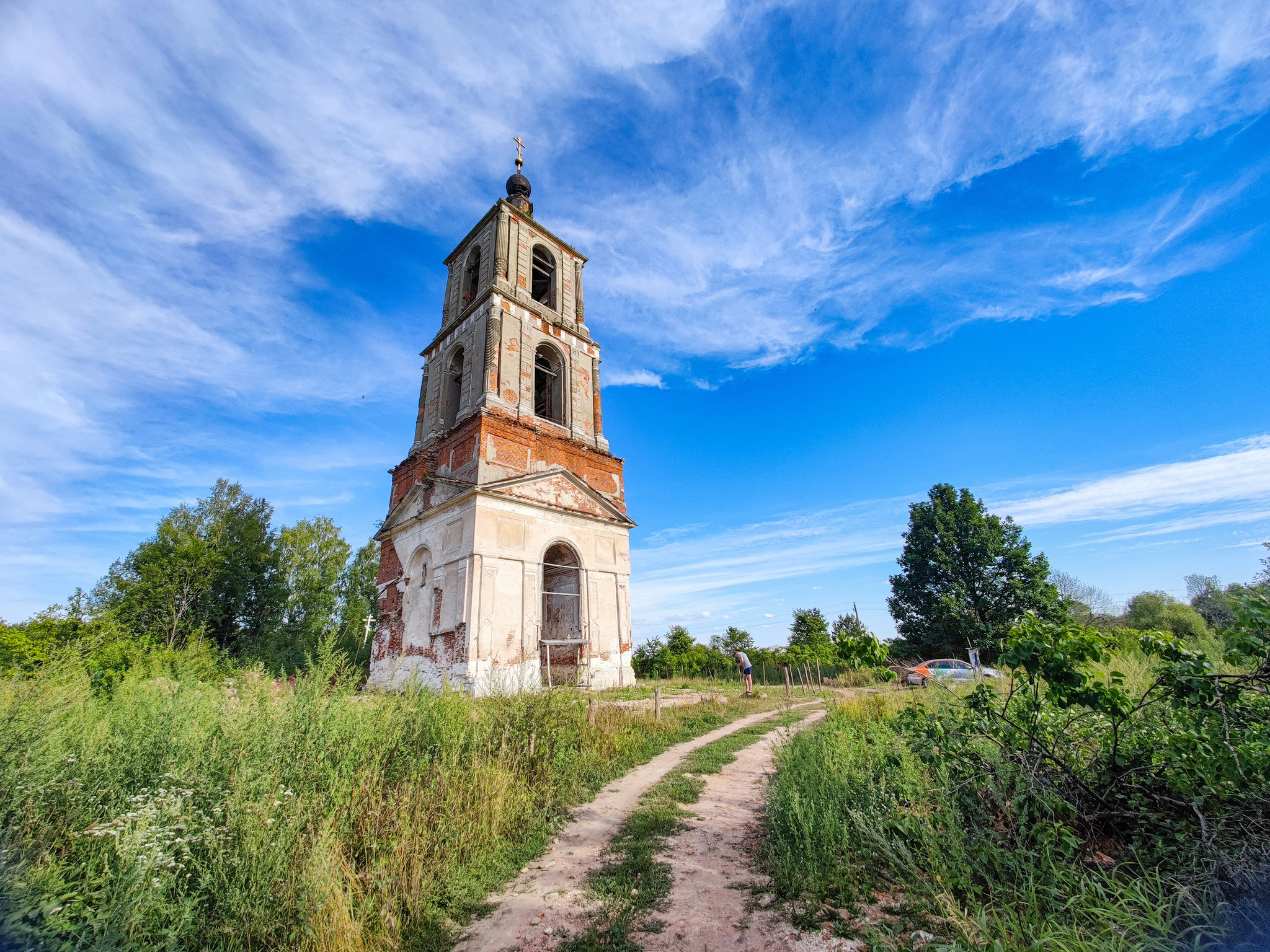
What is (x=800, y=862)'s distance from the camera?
4105 millimetres

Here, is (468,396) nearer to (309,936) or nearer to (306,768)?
(306,768)

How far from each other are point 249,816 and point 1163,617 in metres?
21.6

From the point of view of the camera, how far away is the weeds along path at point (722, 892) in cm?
338

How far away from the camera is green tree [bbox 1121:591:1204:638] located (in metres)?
7.94

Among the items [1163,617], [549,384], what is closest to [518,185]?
[549,384]

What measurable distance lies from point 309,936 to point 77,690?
3804mm

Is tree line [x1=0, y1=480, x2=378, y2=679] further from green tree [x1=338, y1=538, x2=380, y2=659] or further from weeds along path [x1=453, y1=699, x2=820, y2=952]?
weeds along path [x1=453, y1=699, x2=820, y2=952]

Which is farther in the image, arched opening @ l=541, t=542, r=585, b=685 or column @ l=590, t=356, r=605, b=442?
column @ l=590, t=356, r=605, b=442

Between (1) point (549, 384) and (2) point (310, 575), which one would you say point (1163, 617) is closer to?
(1) point (549, 384)

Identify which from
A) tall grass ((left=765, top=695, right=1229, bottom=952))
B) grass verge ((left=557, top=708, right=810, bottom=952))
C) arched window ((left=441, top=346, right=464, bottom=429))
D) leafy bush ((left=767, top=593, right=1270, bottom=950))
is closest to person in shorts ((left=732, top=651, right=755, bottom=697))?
grass verge ((left=557, top=708, right=810, bottom=952))

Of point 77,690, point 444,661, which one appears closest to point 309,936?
point 77,690

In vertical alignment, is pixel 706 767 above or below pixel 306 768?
below

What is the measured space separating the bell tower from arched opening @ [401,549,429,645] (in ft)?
0.17

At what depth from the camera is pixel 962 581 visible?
28.8m
